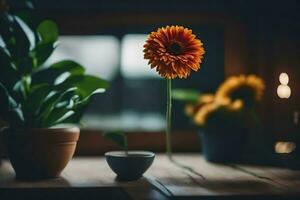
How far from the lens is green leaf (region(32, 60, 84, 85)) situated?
175 centimetres

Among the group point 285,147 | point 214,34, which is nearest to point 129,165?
point 285,147

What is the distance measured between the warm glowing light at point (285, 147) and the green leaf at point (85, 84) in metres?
0.75

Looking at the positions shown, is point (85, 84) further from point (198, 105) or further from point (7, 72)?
point (198, 105)

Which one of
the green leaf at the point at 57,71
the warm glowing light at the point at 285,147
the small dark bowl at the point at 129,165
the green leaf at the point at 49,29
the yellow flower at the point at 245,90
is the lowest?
the warm glowing light at the point at 285,147

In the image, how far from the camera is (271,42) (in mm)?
2326

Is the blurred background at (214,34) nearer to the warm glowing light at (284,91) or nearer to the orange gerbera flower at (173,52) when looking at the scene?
Result: the warm glowing light at (284,91)

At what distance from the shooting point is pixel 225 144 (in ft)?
6.61

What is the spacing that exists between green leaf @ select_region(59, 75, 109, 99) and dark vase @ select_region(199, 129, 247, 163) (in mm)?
505

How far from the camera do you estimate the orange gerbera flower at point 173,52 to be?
1490 millimetres

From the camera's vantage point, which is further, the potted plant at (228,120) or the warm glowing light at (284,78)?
the warm glowing light at (284,78)

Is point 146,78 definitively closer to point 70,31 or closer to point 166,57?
point 70,31

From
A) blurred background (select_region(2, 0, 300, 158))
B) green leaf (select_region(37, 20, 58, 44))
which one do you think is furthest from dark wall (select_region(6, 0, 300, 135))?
green leaf (select_region(37, 20, 58, 44))

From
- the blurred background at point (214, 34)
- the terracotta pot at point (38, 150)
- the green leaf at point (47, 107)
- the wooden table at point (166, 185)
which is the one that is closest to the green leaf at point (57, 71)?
the green leaf at point (47, 107)

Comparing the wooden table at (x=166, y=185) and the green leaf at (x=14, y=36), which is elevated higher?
the green leaf at (x=14, y=36)
